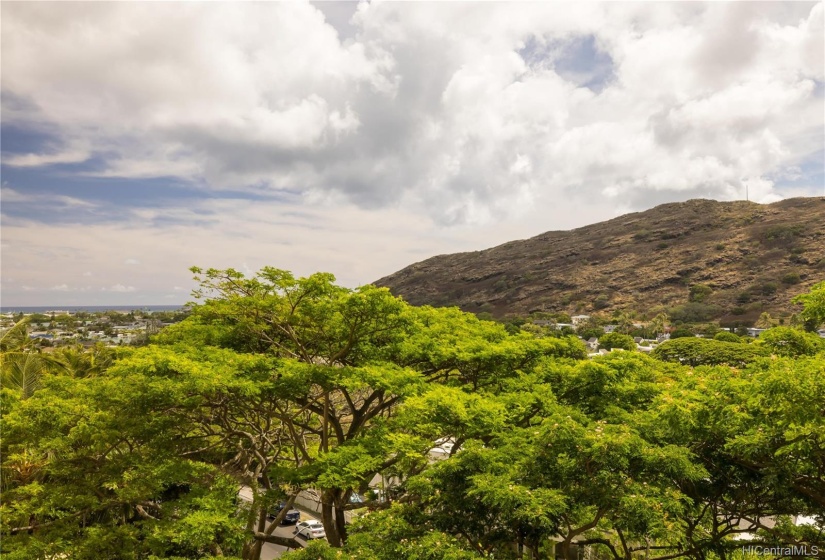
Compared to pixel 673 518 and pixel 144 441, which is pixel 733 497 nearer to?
pixel 673 518

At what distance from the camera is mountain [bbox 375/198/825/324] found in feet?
295

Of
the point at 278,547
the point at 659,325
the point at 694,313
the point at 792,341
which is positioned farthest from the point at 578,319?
the point at 792,341

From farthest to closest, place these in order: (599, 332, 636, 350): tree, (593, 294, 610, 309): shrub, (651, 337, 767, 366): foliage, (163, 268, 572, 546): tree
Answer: (593, 294, 610, 309): shrub, (599, 332, 636, 350): tree, (651, 337, 767, 366): foliage, (163, 268, 572, 546): tree

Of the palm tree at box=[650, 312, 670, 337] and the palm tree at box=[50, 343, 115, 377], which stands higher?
the palm tree at box=[650, 312, 670, 337]

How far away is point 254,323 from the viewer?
11.4 metres

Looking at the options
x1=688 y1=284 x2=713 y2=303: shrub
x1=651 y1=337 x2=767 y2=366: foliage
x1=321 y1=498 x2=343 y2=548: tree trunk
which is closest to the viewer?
x1=321 y1=498 x2=343 y2=548: tree trunk

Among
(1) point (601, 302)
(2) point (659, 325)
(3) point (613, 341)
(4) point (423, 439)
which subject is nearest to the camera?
(4) point (423, 439)

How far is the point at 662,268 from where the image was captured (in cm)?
11012

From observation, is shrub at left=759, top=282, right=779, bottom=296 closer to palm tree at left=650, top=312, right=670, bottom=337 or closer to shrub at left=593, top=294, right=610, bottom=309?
palm tree at left=650, top=312, right=670, bottom=337

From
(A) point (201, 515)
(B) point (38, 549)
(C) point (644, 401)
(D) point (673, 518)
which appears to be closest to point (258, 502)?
(A) point (201, 515)

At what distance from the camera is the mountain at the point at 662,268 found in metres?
89.9

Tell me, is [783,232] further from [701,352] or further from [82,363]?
[82,363]

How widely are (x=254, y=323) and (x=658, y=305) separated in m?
101

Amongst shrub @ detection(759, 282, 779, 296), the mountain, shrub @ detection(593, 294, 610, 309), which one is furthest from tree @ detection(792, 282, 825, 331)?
shrub @ detection(593, 294, 610, 309)
